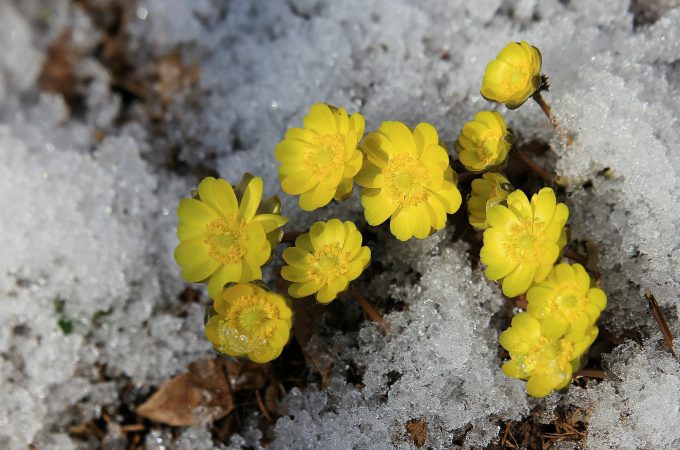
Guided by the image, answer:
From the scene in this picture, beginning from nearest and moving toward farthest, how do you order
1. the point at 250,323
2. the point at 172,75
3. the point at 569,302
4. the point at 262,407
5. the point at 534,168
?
the point at 569,302 < the point at 250,323 < the point at 534,168 < the point at 262,407 < the point at 172,75

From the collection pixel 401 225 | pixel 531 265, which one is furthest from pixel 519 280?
pixel 401 225

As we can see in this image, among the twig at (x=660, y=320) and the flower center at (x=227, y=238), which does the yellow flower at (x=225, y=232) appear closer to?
the flower center at (x=227, y=238)

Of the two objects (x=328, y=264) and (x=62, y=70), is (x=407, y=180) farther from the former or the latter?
(x=62, y=70)

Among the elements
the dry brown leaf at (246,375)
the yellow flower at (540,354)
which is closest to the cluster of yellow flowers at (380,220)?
the yellow flower at (540,354)

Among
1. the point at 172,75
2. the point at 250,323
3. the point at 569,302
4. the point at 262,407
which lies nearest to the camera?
the point at 569,302

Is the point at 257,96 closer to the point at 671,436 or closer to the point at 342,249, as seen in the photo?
the point at 342,249

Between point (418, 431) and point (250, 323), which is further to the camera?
point (418, 431)

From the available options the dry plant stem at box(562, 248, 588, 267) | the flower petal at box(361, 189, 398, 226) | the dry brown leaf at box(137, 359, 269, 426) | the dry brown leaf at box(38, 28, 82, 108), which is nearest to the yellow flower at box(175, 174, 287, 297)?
the flower petal at box(361, 189, 398, 226)
